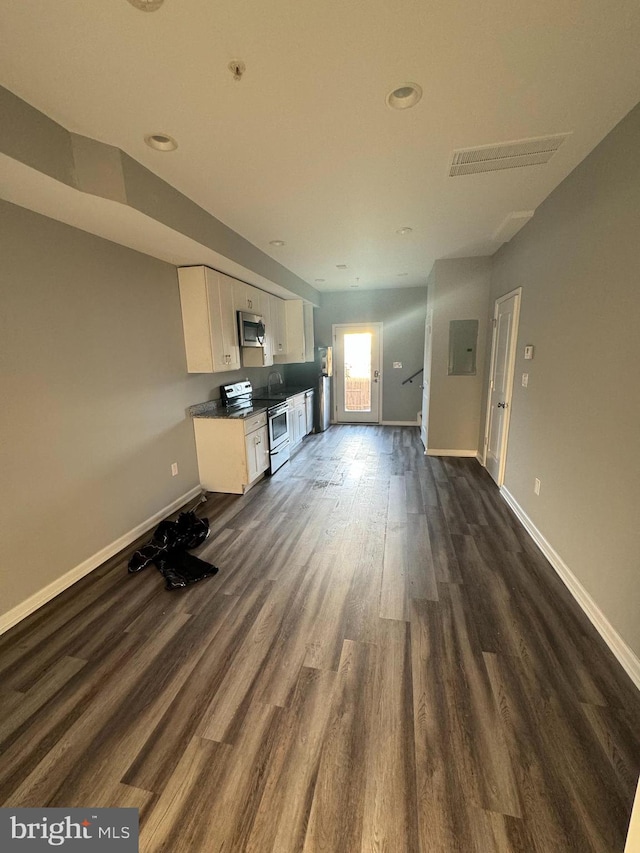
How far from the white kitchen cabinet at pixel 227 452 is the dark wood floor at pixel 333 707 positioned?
4.04 ft

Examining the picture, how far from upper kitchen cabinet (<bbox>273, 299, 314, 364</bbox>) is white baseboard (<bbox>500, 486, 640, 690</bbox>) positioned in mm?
4167

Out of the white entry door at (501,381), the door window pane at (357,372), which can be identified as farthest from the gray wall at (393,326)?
the white entry door at (501,381)

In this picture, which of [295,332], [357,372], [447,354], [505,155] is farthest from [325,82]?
[357,372]

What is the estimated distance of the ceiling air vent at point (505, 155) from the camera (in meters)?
1.98

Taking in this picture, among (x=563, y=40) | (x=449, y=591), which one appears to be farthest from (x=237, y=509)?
(x=563, y=40)

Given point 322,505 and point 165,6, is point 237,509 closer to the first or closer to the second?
point 322,505

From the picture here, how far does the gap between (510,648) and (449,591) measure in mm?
456

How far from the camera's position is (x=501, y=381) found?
12.4 feet

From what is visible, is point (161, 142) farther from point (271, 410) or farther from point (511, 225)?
point (511, 225)

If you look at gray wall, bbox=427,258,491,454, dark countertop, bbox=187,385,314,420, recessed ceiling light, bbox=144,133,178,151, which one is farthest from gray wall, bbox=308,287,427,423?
recessed ceiling light, bbox=144,133,178,151

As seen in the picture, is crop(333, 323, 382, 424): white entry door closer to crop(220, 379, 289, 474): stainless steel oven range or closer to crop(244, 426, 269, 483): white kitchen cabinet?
crop(220, 379, 289, 474): stainless steel oven range

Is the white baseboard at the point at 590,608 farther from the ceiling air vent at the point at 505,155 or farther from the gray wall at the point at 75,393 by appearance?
the gray wall at the point at 75,393

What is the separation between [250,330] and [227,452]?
1542 mm

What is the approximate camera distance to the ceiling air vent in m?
1.98
